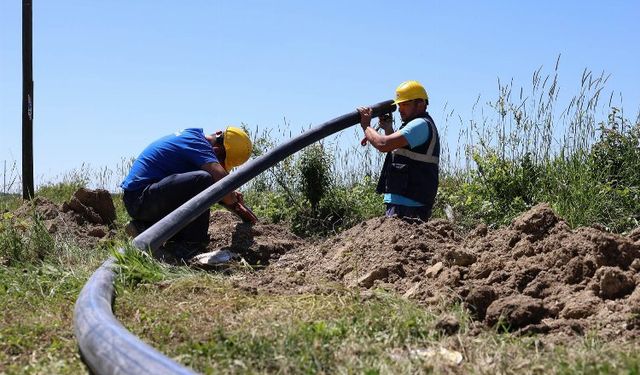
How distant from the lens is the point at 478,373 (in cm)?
317

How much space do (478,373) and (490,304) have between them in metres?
1.05

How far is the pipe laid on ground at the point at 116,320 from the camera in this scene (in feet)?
9.72

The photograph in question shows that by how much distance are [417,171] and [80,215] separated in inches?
147

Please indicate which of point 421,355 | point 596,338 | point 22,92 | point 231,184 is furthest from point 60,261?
point 22,92

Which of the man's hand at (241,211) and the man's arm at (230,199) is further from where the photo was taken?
the man's hand at (241,211)

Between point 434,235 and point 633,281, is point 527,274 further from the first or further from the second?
point 434,235

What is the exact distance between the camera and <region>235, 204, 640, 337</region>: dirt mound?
4.00 m

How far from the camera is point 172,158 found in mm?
7336

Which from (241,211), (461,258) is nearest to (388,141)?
(241,211)

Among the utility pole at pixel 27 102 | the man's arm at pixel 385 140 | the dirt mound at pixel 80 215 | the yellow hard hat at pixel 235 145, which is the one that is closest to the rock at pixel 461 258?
the man's arm at pixel 385 140

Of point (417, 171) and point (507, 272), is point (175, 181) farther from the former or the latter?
point (507, 272)

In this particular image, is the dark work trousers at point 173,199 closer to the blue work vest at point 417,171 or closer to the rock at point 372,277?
the blue work vest at point 417,171

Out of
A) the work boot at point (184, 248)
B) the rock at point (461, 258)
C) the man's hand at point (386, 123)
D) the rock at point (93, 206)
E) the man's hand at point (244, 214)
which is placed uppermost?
the man's hand at point (386, 123)

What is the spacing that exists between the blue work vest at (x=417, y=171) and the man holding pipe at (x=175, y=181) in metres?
1.42
